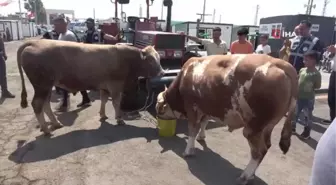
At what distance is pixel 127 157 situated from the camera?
173 inches

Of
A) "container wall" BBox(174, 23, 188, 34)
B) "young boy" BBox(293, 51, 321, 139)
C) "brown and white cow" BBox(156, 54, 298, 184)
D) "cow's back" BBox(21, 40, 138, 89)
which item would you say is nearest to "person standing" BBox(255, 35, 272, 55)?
"young boy" BBox(293, 51, 321, 139)

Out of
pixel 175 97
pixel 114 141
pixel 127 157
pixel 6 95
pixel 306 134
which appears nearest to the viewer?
pixel 127 157

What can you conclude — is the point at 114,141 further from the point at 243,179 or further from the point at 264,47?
the point at 264,47

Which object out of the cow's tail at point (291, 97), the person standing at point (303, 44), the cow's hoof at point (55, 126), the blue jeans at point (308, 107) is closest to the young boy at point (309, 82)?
the blue jeans at point (308, 107)

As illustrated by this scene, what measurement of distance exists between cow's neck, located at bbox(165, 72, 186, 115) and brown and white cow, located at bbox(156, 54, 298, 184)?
0.20 meters

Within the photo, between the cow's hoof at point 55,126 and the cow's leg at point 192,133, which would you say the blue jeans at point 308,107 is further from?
the cow's hoof at point 55,126

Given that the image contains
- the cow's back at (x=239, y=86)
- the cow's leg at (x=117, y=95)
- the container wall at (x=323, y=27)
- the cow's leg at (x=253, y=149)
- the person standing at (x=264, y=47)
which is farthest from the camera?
the container wall at (x=323, y=27)

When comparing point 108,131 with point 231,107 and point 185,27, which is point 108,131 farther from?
point 185,27

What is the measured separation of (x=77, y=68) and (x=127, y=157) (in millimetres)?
1959

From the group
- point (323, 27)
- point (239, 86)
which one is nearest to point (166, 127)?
point (239, 86)

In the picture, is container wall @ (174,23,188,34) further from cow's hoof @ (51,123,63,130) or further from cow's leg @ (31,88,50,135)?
cow's leg @ (31,88,50,135)

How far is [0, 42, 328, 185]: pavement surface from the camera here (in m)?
3.82

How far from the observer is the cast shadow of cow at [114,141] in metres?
4.03

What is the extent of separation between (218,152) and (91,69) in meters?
2.72
